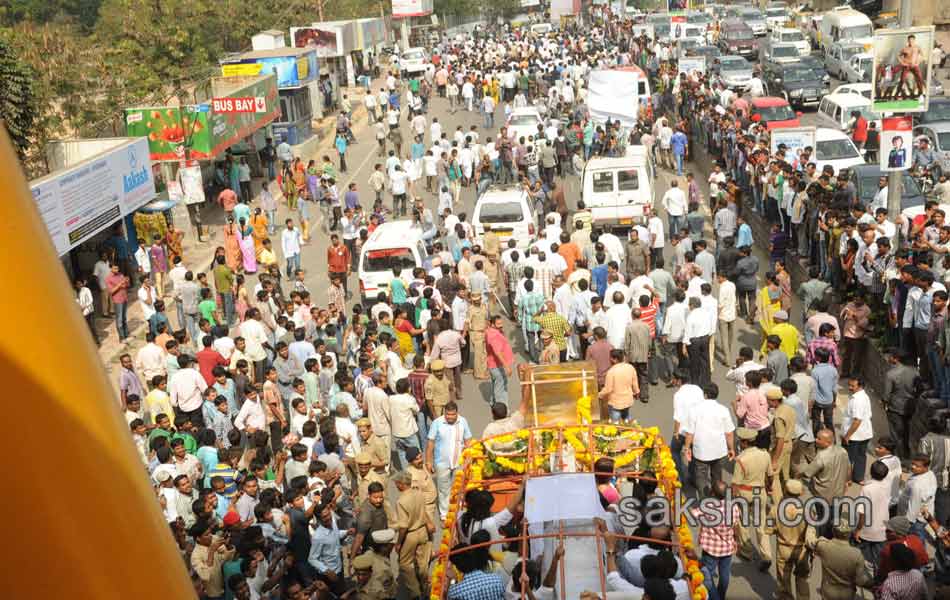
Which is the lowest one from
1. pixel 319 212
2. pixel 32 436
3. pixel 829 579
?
pixel 319 212

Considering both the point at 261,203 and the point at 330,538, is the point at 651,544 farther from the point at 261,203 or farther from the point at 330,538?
the point at 261,203

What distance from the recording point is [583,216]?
18547 mm

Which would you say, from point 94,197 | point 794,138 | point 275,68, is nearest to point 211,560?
point 94,197

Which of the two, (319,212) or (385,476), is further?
(319,212)

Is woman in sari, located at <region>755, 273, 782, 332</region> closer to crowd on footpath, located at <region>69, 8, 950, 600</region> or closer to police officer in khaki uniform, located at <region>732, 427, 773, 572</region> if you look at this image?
crowd on footpath, located at <region>69, 8, 950, 600</region>

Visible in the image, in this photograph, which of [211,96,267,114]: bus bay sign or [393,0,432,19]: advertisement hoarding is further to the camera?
[393,0,432,19]: advertisement hoarding

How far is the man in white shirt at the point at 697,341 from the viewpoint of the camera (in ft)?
44.2

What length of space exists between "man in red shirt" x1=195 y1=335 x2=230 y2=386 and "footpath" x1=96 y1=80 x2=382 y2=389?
1.27 m

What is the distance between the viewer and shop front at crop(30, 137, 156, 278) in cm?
1747

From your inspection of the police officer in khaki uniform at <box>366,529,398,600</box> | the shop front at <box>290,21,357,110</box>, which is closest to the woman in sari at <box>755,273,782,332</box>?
the police officer in khaki uniform at <box>366,529,398,600</box>

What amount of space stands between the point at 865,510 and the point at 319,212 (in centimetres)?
2048

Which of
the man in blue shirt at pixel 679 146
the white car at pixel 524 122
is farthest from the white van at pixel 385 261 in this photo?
the white car at pixel 524 122

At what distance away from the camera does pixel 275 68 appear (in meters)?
36.3

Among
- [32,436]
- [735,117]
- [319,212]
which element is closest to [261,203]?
[319,212]
